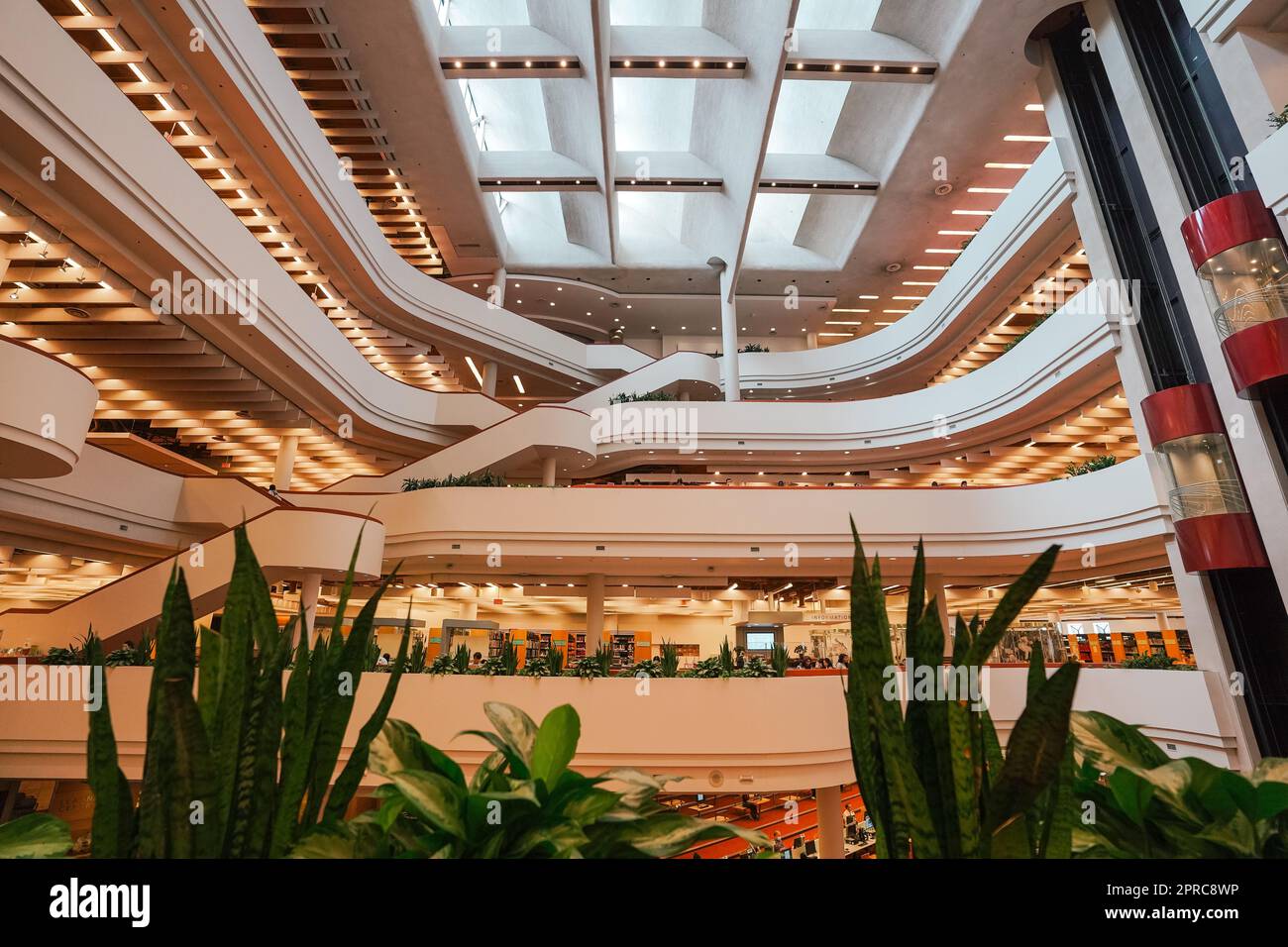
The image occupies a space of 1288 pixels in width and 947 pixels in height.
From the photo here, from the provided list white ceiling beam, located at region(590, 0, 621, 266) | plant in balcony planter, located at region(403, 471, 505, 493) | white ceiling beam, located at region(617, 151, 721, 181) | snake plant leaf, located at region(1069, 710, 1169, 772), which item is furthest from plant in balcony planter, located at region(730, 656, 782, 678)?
white ceiling beam, located at region(617, 151, 721, 181)

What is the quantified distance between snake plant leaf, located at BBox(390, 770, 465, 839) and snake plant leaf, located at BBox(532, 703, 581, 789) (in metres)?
0.10

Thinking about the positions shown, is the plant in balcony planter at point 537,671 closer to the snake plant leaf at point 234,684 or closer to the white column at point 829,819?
the white column at point 829,819

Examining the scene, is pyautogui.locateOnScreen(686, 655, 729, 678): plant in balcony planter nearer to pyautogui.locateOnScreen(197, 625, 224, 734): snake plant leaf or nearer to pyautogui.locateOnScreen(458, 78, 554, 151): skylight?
pyautogui.locateOnScreen(197, 625, 224, 734): snake plant leaf

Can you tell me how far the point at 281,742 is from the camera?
2.68 feet

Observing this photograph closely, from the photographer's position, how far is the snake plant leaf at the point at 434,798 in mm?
642

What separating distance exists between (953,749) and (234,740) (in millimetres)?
833

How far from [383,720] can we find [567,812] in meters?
0.33

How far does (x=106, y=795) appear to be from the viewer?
2.27 feet

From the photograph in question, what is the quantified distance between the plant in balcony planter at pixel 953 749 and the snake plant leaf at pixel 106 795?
0.80 meters

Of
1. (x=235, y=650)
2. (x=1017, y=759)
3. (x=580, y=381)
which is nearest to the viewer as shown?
(x=1017, y=759)

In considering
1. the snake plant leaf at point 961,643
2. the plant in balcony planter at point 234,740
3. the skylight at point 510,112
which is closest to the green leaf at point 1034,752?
the snake plant leaf at point 961,643

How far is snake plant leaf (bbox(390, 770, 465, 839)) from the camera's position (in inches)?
25.3
